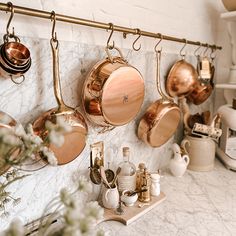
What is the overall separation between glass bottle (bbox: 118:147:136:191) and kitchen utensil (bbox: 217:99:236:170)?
1.98ft

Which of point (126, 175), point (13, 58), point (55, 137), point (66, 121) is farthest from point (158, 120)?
point (55, 137)

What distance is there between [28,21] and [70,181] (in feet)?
1.74

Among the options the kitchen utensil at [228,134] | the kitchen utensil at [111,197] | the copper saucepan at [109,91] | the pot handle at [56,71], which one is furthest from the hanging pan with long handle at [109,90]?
the kitchen utensil at [228,134]

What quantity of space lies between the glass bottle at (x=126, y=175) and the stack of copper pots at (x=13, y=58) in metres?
0.52

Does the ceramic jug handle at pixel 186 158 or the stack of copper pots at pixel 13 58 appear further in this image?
the ceramic jug handle at pixel 186 158

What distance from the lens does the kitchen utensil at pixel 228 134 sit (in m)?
1.31

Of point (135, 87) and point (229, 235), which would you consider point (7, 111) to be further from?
point (229, 235)

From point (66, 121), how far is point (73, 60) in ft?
0.74

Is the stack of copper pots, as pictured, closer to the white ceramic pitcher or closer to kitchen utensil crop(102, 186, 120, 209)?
kitchen utensil crop(102, 186, 120, 209)

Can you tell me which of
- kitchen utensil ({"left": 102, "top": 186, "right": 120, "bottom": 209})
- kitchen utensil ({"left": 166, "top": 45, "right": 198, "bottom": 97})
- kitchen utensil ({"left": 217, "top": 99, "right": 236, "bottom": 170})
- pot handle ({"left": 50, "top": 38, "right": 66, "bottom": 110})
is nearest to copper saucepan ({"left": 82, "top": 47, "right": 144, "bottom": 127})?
pot handle ({"left": 50, "top": 38, "right": 66, "bottom": 110})

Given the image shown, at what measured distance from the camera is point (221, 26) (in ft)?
5.12

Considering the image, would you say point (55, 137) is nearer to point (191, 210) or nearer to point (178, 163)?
point (191, 210)

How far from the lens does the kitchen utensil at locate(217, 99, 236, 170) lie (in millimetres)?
Answer: 1311

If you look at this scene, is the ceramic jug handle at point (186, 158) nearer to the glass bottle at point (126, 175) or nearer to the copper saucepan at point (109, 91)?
the glass bottle at point (126, 175)
